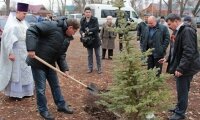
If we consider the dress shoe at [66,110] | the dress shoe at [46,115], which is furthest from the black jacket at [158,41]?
the dress shoe at [46,115]

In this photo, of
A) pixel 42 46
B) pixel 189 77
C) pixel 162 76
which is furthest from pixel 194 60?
pixel 42 46

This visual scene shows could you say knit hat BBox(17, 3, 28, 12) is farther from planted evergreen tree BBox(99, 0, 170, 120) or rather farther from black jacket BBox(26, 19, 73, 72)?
planted evergreen tree BBox(99, 0, 170, 120)

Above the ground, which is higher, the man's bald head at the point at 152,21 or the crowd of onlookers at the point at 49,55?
the man's bald head at the point at 152,21

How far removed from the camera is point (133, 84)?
5137mm

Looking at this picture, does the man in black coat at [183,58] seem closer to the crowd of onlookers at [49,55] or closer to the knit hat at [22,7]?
the crowd of onlookers at [49,55]

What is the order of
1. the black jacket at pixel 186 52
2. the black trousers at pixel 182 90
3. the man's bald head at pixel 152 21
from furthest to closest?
the man's bald head at pixel 152 21 < the black trousers at pixel 182 90 < the black jacket at pixel 186 52

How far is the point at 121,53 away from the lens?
5.06 m

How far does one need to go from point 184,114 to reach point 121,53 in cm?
198

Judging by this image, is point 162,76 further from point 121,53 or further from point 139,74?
point 121,53

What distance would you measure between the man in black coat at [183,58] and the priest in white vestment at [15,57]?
2.90m

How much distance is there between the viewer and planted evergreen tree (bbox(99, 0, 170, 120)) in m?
4.99

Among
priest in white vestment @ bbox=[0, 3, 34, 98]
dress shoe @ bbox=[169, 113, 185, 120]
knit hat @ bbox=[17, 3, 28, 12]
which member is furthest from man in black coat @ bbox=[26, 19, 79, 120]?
dress shoe @ bbox=[169, 113, 185, 120]

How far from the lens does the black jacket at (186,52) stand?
5.66 meters

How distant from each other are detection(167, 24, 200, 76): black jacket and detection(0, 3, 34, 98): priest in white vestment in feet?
9.98
